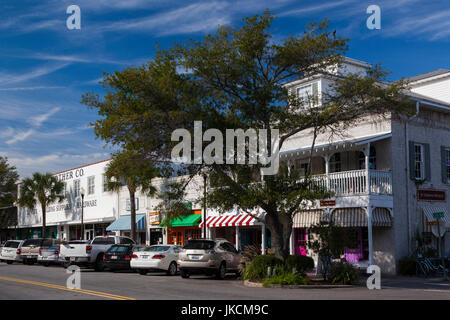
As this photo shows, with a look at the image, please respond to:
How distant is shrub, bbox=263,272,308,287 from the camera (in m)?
18.2

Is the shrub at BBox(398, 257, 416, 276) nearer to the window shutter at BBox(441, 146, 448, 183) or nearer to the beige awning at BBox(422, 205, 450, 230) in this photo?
the beige awning at BBox(422, 205, 450, 230)

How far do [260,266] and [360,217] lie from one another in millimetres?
6477

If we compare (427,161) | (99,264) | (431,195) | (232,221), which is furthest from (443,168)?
(99,264)

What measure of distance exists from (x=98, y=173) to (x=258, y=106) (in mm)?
28331

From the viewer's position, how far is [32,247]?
1293 inches

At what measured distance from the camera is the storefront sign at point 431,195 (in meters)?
25.8

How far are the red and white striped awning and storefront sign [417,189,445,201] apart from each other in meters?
8.35

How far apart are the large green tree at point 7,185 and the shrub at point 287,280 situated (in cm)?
5121

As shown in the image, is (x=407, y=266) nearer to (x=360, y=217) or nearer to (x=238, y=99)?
(x=360, y=217)

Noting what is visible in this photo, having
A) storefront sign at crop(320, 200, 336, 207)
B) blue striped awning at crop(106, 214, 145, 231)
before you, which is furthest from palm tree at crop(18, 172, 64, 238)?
storefront sign at crop(320, 200, 336, 207)

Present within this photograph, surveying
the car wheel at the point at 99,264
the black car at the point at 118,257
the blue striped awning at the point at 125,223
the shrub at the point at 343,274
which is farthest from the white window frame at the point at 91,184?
the shrub at the point at 343,274

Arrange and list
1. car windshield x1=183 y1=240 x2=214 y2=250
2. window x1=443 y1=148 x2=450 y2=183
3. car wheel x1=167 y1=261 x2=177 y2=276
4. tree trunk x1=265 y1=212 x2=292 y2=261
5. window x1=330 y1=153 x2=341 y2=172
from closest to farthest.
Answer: tree trunk x1=265 y1=212 x2=292 y2=261, car windshield x1=183 y1=240 x2=214 y2=250, car wheel x1=167 y1=261 x2=177 y2=276, window x1=443 y1=148 x2=450 y2=183, window x1=330 y1=153 x2=341 y2=172
